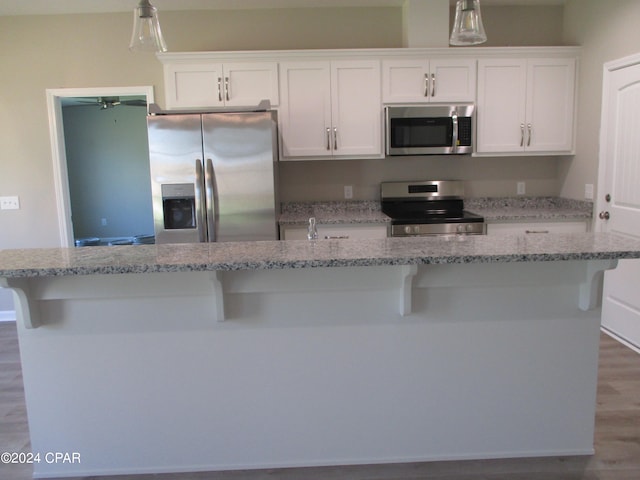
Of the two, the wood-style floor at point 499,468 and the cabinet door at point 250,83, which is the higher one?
the cabinet door at point 250,83

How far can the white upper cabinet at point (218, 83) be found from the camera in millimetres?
3742

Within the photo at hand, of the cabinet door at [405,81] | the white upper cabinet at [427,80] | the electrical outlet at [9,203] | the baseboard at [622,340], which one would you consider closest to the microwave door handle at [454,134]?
the white upper cabinet at [427,80]

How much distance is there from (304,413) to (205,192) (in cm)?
189

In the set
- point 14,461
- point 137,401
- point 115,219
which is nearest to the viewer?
point 137,401

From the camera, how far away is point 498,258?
5.48ft

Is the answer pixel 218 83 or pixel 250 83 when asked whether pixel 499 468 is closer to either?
pixel 250 83

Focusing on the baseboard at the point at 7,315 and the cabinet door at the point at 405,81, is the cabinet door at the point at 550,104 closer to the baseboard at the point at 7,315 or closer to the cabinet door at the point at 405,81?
the cabinet door at the point at 405,81

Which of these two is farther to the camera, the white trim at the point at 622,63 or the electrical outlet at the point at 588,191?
the electrical outlet at the point at 588,191

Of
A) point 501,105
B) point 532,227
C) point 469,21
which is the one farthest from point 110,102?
point 469,21

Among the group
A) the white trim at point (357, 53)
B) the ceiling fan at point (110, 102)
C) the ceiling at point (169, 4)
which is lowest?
the white trim at point (357, 53)

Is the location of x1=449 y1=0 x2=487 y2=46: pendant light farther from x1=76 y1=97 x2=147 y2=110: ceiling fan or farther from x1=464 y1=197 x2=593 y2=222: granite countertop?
x1=76 y1=97 x2=147 y2=110: ceiling fan

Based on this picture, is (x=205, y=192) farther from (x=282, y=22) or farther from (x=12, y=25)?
(x=12, y=25)

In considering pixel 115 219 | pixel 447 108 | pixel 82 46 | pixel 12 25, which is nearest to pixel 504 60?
pixel 447 108

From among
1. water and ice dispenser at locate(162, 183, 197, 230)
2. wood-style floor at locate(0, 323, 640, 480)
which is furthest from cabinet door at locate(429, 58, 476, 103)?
wood-style floor at locate(0, 323, 640, 480)
